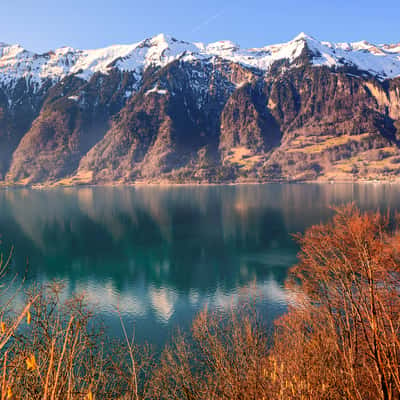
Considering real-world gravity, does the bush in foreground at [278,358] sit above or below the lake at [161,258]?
above

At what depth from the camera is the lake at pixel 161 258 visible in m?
40.2

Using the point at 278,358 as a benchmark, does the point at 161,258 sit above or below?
below

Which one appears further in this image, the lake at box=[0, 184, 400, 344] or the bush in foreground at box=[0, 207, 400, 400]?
the lake at box=[0, 184, 400, 344]

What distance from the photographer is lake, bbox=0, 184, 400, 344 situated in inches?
1581

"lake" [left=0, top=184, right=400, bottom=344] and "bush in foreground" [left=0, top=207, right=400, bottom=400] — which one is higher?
"bush in foreground" [left=0, top=207, right=400, bottom=400]

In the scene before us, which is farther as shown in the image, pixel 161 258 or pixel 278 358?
pixel 161 258

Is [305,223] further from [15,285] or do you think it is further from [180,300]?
[15,285]

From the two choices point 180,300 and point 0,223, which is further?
point 0,223

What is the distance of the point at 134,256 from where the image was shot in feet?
220

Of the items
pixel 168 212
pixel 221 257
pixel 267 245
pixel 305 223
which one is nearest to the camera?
pixel 221 257

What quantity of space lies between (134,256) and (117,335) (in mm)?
35737

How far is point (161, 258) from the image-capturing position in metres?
64.8

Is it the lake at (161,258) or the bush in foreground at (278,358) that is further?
the lake at (161,258)

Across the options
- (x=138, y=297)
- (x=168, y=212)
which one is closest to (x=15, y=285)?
(x=138, y=297)
